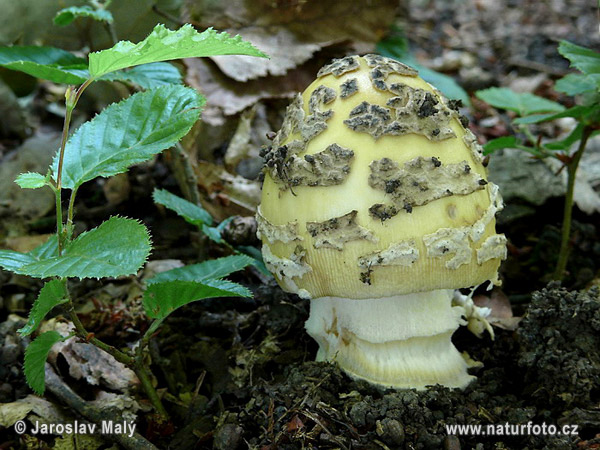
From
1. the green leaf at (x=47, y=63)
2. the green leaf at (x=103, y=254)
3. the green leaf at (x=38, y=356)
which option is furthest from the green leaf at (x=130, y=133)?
the green leaf at (x=38, y=356)

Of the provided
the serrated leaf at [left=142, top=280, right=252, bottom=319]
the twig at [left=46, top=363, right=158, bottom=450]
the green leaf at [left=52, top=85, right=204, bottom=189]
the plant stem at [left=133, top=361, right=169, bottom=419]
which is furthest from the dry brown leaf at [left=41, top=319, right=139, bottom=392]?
the green leaf at [left=52, top=85, right=204, bottom=189]

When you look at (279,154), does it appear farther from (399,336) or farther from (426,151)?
(399,336)

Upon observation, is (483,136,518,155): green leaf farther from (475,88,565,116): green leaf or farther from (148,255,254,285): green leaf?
(148,255,254,285): green leaf

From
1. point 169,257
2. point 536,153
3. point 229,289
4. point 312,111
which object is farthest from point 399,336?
point 169,257

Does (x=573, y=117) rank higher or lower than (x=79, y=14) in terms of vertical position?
lower

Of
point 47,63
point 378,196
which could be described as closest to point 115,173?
point 378,196

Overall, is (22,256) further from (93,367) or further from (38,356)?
(93,367)

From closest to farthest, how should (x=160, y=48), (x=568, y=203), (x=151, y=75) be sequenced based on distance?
(x=160, y=48) < (x=151, y=75) < (x=568, y=203)
